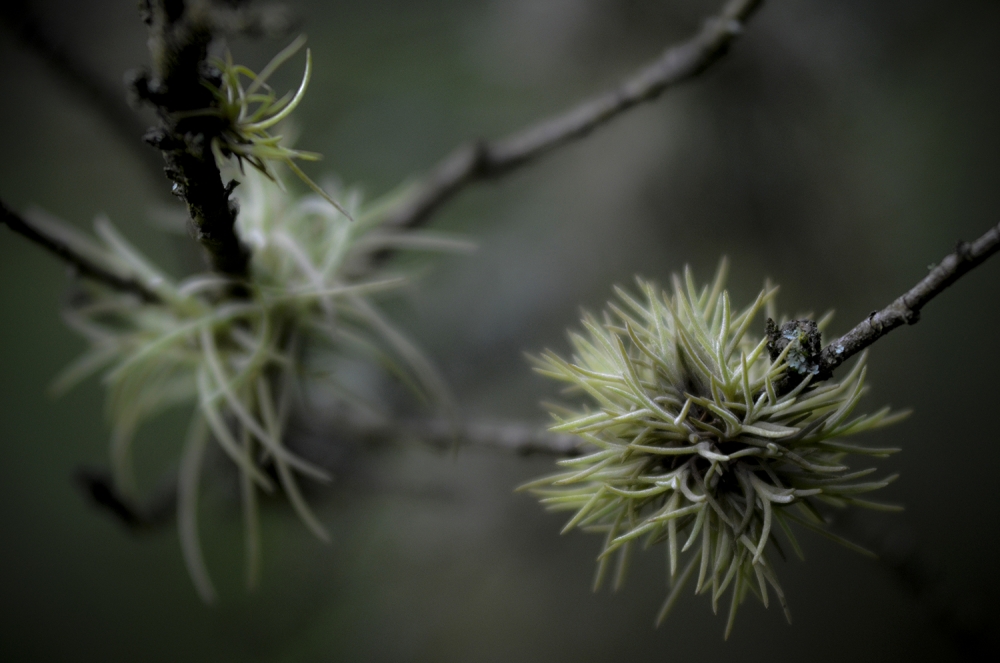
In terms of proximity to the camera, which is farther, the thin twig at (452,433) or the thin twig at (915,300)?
the thin twig at (452,433)

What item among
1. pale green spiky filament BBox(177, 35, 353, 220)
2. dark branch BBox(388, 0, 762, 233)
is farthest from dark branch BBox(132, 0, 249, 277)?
dark branch BBox(388, 0, 762, 233)

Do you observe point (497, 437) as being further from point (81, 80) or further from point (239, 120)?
point (81, 80)

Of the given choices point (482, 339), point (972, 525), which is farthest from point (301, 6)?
point (972, 525)

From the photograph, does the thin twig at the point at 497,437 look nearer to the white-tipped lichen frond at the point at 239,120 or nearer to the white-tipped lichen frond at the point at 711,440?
the white-tipped lichen frond at the point at 711,440

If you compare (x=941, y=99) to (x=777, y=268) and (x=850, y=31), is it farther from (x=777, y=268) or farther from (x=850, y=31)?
(x=777, y=268)

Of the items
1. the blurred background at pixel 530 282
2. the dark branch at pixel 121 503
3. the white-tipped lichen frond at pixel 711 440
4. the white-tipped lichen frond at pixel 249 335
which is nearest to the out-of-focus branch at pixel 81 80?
the blurred background at pixel 530 282

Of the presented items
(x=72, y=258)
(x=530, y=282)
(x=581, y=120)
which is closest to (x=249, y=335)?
(x=72, y=258)
